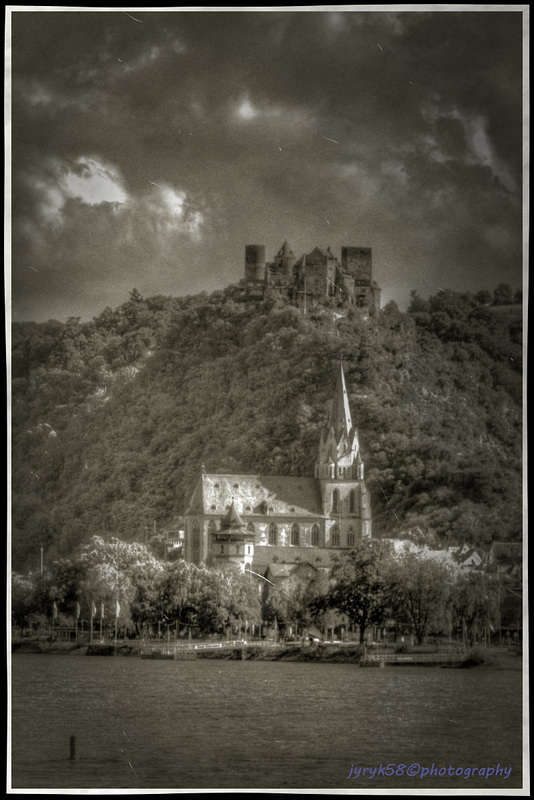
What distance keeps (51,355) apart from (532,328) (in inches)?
397

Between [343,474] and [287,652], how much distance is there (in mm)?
4166

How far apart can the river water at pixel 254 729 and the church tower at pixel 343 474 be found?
432 cm

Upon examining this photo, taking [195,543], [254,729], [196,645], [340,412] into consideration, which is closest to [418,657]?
[196,645]

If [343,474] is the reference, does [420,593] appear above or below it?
below

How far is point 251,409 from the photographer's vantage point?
3275 centimetres

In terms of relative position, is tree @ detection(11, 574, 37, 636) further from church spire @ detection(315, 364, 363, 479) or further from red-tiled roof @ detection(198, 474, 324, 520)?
church spire @ detection(315, 364, 363, 479)

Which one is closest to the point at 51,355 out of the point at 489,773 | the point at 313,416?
the point at 313,416

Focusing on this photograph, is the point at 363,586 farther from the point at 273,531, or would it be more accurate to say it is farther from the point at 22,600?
the point at 22,600

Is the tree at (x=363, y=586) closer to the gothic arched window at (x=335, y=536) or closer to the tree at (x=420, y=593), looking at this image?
the tree at (x=420, y=593)

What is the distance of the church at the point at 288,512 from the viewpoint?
1275 inches

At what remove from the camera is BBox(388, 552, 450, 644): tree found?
30391 mm

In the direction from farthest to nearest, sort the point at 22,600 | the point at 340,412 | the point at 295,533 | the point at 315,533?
the point at 315,533, the point at 295,533, the point at 340,412, the point at 22,600

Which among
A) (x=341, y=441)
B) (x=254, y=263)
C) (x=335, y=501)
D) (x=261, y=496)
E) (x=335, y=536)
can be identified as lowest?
(x=335, y=536)

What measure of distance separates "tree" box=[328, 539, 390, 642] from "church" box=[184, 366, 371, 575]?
49cm
